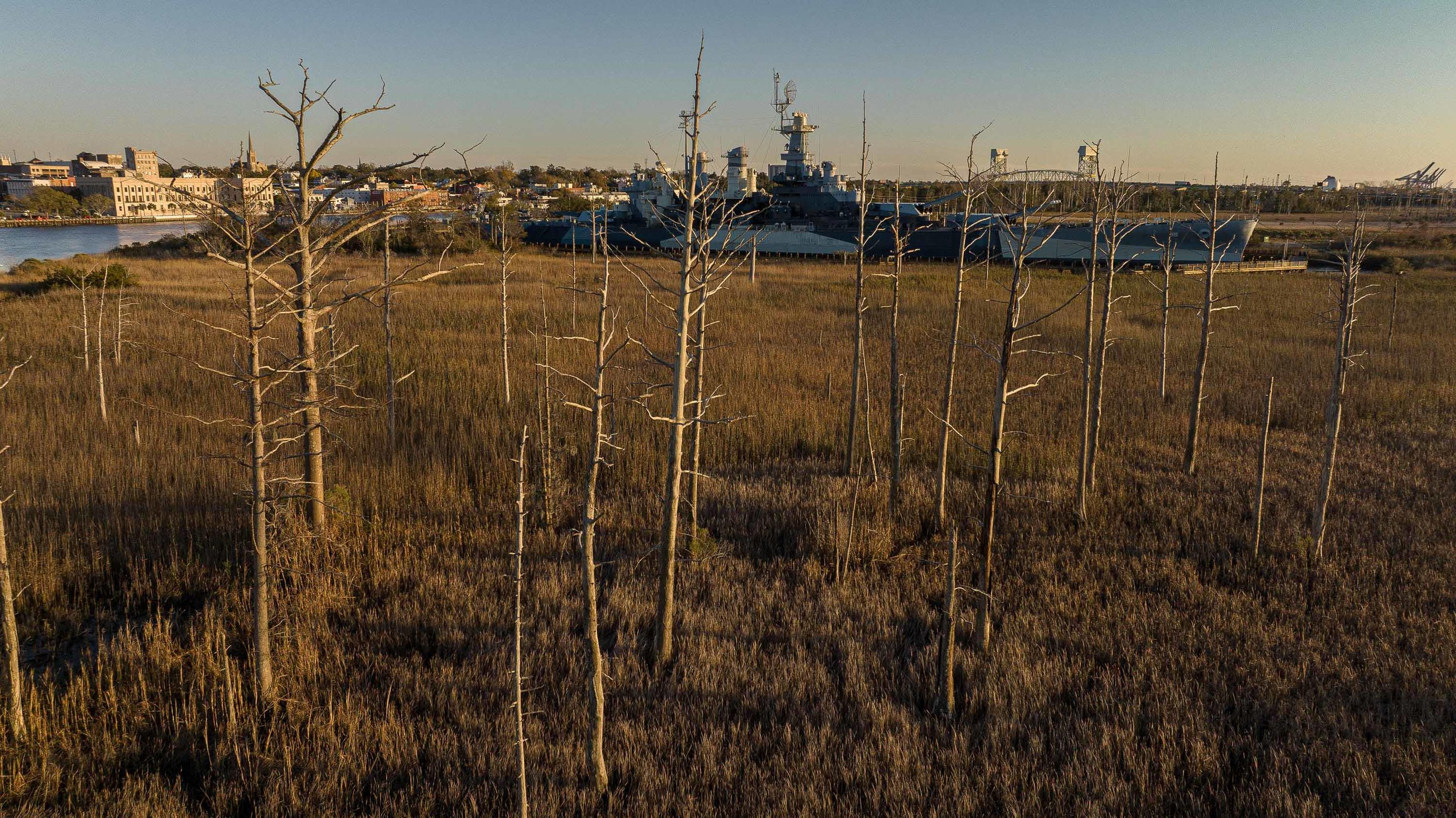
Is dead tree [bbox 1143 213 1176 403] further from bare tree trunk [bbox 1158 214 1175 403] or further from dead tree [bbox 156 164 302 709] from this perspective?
dead tree [bbox 156 164 302 709]

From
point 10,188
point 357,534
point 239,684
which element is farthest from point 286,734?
point 10,188

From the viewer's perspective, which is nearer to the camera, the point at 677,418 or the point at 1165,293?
the point at 677,418

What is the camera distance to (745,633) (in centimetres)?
646

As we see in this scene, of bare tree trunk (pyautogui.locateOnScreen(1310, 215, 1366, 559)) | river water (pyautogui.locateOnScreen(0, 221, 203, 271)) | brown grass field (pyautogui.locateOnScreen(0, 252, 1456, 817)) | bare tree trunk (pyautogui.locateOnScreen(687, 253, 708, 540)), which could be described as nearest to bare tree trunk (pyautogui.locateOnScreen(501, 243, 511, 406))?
brown grass field (pyautogui.locateOnScreen(0, 252, 1456, 817))

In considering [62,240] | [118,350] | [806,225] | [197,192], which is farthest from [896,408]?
[62,240]

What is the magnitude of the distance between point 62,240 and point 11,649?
258ft

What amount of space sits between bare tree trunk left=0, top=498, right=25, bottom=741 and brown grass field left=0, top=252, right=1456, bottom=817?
0.13 meters

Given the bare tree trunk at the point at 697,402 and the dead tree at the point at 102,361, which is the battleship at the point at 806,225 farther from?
the bare tree trunk at the point at 697,402

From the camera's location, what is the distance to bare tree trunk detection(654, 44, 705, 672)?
521 centimetres

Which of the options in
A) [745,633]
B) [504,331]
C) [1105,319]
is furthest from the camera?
[504,331]

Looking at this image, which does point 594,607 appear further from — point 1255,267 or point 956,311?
point 1255,267

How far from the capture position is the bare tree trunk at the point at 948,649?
211 inches

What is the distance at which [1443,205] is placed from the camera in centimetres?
8419

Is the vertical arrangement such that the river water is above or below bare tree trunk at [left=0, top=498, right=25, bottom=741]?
above
